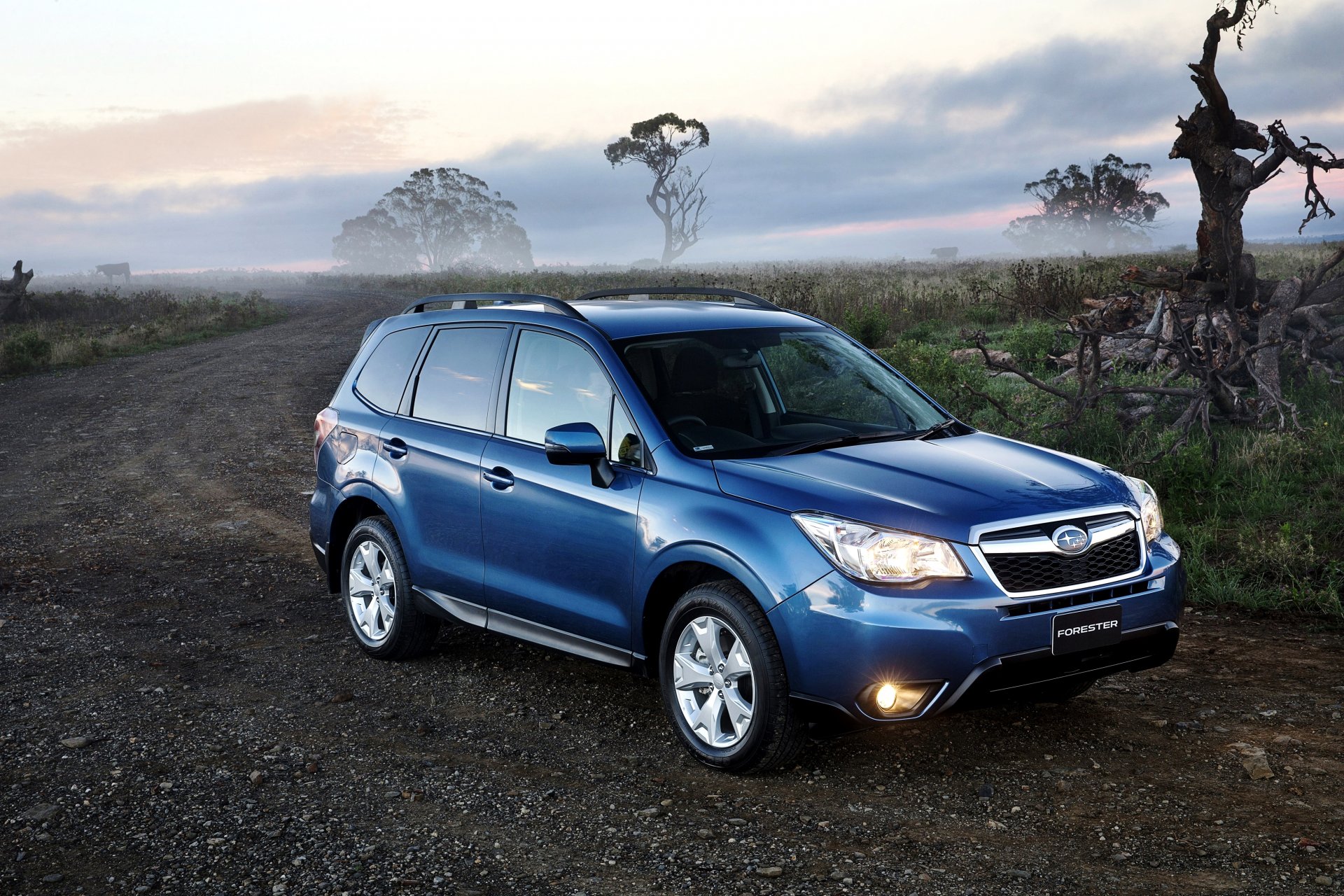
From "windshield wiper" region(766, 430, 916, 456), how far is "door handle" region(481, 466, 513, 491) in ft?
4.19

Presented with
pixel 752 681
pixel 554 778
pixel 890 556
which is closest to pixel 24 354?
pixel 554 778

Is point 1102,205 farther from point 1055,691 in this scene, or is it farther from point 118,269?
point 118,269

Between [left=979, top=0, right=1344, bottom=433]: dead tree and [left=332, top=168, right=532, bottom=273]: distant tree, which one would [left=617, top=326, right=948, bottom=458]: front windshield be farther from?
[left=332, top=168, right=532, bottom=273]: distant tree

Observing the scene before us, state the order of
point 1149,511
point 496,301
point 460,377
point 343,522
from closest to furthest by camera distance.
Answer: point 1149,511, point 460,377, point 496,301, point 343,522

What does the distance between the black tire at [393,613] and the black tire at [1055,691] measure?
3.14 m

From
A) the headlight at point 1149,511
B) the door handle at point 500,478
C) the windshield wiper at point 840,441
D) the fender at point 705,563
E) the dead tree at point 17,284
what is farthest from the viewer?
the dead tree at point 17,284

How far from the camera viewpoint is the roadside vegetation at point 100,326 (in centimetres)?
2386

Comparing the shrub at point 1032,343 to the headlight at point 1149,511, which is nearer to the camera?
the headlight at point 1149,511

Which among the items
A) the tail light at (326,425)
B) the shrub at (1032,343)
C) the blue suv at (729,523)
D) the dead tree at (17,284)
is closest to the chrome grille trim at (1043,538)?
the blue suv at (729,523)

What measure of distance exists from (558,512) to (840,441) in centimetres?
126

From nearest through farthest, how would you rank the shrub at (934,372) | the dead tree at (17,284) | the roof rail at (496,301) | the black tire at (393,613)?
the roof rail at (496,301) → the black tire at (393,613) → the shrub at (934,372) → the dead tree at (17,284)

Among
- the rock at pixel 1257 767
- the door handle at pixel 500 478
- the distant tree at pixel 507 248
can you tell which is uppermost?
the distant tree at pixel 507 248

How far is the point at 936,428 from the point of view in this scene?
529 centimetres

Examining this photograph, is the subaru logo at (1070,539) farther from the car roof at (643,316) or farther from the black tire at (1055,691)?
the car roof at (643,316)
